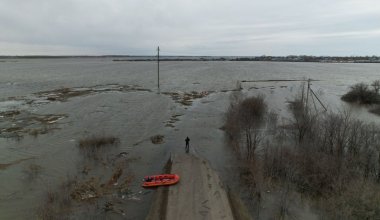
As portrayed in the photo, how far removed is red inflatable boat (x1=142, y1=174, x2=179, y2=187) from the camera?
19.6 metres

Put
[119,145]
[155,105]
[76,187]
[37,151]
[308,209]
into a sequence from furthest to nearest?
[155,105]
[119,145]
[37,151]
[76,187]
[308,209]

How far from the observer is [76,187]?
20.5m

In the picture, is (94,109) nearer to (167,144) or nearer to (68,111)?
(68,111)

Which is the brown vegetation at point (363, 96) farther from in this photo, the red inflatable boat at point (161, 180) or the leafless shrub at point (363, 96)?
the red inflatable boat at point (161, 180)

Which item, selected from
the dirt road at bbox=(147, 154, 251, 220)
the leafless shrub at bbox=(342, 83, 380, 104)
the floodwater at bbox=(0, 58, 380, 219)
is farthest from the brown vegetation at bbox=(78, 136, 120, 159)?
the leafless shrub at bbox=(342, 83, 380, 104)

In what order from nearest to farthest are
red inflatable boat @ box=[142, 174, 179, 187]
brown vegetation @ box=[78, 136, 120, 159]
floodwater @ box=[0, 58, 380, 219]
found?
red inflatable boat @ box=[142, 174, 179, 187]
floodwater @ box=[0, 58, 380, 219]
brown vegetation @ box=[78, 136, 120, 159]

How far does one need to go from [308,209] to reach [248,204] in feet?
11.4

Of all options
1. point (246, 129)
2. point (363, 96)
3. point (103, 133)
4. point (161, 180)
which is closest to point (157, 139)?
point (103, 133)

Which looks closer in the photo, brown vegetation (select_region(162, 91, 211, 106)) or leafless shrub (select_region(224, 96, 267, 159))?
leafless shrub (select_region(224, 96, 267, 159))

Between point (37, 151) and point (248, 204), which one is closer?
point (248, 204)

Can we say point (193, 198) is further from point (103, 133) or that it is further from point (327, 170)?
point (103, 133)

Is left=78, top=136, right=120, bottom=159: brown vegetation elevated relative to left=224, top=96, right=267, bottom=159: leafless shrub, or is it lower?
lower

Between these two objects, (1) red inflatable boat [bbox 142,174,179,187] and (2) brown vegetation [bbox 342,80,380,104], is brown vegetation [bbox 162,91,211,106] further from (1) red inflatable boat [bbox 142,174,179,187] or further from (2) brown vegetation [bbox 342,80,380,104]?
(1) red inflatable boat [bbox 142,174,179,187]

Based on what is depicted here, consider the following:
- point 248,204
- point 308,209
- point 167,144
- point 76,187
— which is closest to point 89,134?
point 167,144
